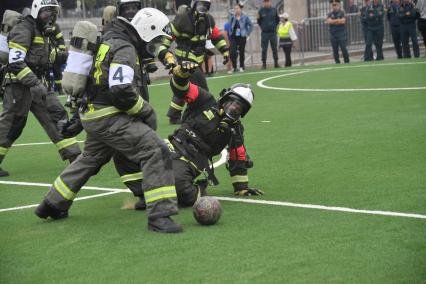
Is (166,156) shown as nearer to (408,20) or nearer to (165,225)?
(165,225)

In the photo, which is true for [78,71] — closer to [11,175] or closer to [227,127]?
[227,127]

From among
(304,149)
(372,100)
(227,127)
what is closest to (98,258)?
(227,127)

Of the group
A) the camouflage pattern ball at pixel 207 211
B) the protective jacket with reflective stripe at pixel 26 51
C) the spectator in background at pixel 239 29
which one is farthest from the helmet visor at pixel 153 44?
the spectator in background at pixel 239 29

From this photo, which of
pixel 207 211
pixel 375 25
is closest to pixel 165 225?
pixel 207 211

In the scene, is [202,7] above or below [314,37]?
above

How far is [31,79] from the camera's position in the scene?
10.6 m

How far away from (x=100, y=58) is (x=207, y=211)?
5.44 ft

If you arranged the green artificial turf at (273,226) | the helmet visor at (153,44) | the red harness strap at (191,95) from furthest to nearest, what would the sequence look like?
the red harness strap at (191,95) → the helmet visor at (153,44) → the green artificial turf at (273,226)

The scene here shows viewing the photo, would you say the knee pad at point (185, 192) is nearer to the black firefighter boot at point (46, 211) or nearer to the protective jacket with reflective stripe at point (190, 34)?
the black firefighter boot at point (46, 211)

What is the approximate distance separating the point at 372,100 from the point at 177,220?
9.15 m

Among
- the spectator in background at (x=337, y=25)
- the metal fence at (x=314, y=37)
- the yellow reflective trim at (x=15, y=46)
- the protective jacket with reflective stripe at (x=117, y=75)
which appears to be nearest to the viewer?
the protective jacket with reflective stripe at (x=117, y=75)

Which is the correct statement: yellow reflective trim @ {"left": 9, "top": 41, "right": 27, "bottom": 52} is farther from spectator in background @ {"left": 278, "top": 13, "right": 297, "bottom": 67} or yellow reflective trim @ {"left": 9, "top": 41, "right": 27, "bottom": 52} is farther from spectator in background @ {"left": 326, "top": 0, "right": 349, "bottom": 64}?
spectator in background @ {"left": 278, "top": 13, "right": 297, "bottom": 67}

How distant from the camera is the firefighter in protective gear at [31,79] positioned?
10.6m

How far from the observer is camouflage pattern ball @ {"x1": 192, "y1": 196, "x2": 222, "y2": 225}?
727 centimetres
